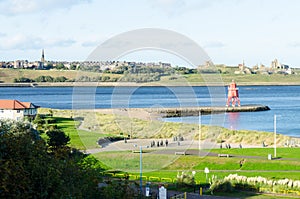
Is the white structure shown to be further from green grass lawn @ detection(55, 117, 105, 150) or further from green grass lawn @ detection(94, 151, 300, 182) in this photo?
green grass lawn @ detection(94, 151, 300, 182)

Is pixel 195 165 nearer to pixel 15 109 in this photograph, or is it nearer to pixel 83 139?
pixel 83 139

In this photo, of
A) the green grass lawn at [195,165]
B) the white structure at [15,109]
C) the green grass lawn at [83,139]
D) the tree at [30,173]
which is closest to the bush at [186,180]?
the green grass lawn at [195,165]

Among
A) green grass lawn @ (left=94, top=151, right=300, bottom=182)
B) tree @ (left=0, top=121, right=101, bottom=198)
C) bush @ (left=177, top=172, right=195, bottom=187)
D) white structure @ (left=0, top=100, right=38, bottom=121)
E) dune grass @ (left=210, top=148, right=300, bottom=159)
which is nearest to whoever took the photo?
tree @ (left=0, top=121, right=101, bottom=198)

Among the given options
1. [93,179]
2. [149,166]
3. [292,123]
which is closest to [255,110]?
[292,123]

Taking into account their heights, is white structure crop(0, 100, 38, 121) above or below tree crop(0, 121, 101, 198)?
above

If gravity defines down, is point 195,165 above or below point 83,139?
below

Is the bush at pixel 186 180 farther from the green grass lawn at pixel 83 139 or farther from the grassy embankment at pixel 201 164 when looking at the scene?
the green grass lawn at pixel 83 139

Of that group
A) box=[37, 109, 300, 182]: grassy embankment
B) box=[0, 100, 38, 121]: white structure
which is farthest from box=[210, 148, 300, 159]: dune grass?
box=[0, 100, 38, 121]: white structure

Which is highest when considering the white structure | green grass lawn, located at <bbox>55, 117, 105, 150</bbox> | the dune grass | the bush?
the white structure

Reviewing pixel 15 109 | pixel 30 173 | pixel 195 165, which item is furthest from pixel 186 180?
pixel 15 109

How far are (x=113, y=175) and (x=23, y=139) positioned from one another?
19.5 meters

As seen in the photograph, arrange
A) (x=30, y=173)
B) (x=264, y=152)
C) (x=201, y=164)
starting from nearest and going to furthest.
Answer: (x=30, y=173) → (x=201, y=164) → (x=264, y=152)

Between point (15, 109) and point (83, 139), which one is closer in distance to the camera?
point (83, 139)

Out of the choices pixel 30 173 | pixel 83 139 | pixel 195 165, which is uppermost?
pixel 30 173
